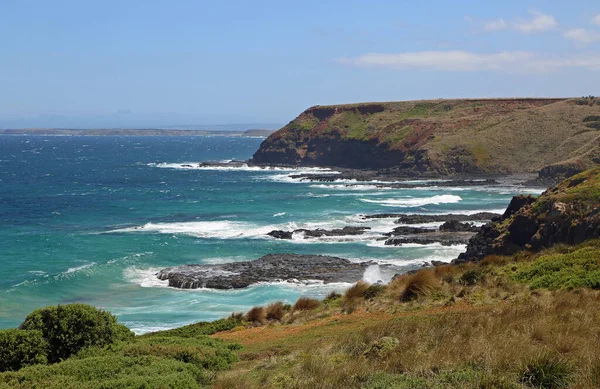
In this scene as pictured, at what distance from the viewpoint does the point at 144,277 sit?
125 feet

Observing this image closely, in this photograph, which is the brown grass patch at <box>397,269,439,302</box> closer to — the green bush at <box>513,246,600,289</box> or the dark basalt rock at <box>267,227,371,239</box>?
the green bush at <box>513,246,600,289</box>

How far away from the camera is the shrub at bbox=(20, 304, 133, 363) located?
13.9 m

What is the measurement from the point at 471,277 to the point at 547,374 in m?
11.0

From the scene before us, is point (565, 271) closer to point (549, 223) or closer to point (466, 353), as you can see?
point (466, 353)

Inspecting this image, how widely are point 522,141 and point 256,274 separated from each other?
77.9 meters

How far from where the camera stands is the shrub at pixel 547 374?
7.58 meters

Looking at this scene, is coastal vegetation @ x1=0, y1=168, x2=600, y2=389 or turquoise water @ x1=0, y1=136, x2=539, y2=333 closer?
coastal vegetation @ x1=0, y1=168, x2=600, y2=389

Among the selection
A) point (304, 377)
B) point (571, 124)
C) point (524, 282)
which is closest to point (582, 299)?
point (524, 282)

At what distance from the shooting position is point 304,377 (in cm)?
912

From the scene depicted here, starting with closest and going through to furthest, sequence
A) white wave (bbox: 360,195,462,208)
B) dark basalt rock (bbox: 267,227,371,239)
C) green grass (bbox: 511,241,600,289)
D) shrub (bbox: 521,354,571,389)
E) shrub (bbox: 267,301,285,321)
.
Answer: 1. shrub (bbox: 521,354,571,389)
2. green grass (bbox: 511,241,600,289)
3. shrub (bbox: 267,301,285,321)
4. dark basalt rock (bbox: 267,227,371,239)
5. white wave (bbox: 360,195,462,208)

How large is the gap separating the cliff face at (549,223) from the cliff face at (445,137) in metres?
48.5

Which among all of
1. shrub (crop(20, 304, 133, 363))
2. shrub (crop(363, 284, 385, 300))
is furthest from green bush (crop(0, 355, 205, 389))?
shrub (crop(363, 284, 385, 300))

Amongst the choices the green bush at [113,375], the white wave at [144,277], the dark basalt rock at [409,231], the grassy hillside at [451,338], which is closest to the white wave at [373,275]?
the dark basalt rock at [409,231]

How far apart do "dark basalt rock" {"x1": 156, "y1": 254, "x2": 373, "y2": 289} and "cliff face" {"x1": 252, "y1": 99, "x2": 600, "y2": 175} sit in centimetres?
5372
